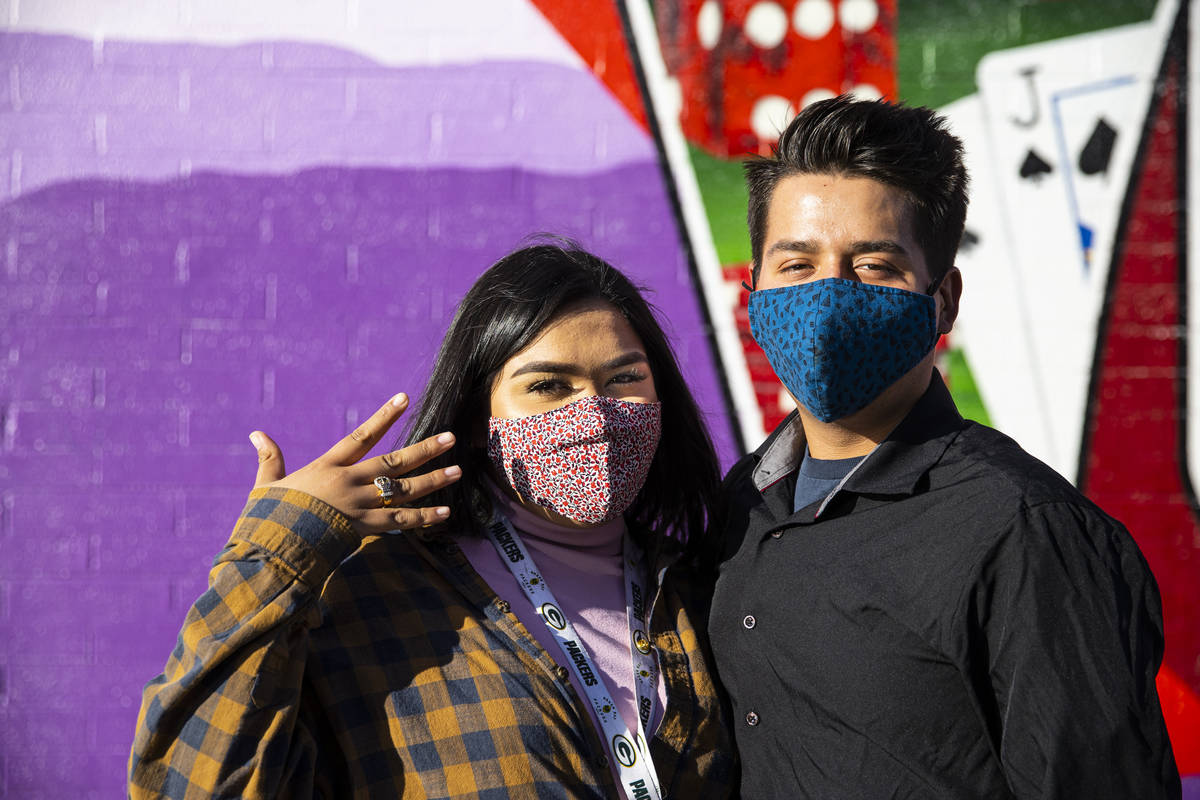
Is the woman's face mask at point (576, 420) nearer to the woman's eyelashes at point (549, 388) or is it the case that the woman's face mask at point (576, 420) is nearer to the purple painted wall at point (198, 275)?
the woman's eyelashes at point (549, 388)

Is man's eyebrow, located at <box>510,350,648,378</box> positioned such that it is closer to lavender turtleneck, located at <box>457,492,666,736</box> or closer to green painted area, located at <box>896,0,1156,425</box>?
lavender turtleneck, located at <box>457,492,666,736</box>

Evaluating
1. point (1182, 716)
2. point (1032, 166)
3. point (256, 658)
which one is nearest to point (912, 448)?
point (256, 658)

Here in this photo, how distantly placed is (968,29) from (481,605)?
2677 mm

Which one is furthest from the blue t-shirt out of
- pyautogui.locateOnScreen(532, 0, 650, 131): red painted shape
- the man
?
pyautogui.locateOnScreen(532, 0, 650, 131): red painted shape

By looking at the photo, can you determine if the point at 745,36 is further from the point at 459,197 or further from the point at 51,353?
the point at 51,353

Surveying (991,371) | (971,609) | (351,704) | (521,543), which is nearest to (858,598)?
(971,609)

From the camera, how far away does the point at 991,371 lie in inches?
131

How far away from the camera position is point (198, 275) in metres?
3.28

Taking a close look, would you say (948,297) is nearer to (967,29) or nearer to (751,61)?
(751,61)

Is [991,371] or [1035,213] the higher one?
[1035,213]

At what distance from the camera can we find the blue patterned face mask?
1.71 m

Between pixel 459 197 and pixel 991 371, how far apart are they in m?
1.92

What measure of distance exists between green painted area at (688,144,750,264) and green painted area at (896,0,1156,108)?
664 mm

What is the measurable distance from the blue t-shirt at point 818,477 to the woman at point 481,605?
0.31 metres
